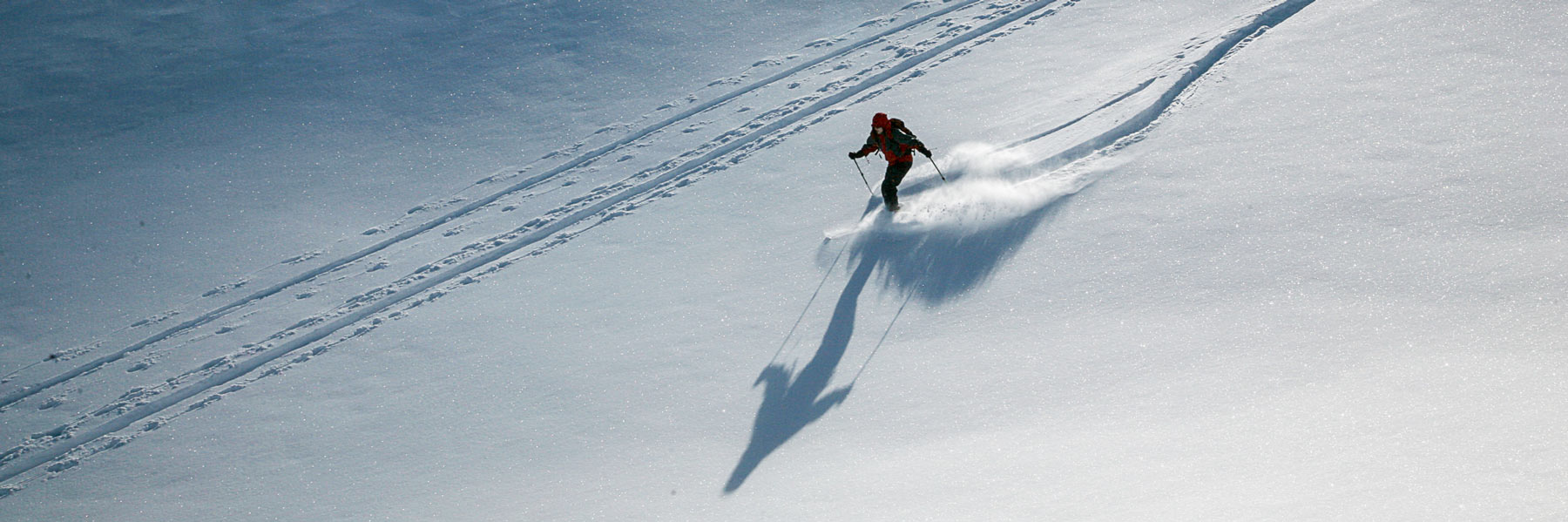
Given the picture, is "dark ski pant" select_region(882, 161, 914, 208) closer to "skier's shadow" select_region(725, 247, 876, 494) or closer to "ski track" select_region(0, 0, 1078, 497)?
"skier's shadow" select_region(725, 247, 876, 494)

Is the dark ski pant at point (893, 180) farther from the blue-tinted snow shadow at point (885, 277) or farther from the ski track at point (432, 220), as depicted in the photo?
the ski track at point (432, 220)

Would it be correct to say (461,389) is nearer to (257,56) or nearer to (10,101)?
(257,56)

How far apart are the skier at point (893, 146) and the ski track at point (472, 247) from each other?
83.4 inches

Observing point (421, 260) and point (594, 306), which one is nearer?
point (594, 306)

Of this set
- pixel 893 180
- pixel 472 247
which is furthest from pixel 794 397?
pixel 472 247

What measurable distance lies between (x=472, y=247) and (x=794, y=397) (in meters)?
4.12

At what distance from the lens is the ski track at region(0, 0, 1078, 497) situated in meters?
7.52

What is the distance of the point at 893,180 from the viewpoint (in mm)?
8383

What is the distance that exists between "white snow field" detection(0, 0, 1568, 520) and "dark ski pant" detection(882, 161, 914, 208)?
22 centimetres

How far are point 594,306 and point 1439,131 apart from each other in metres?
7.34

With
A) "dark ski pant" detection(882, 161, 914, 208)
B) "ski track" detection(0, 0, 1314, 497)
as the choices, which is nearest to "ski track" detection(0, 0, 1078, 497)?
"ski track" detection(0, 0, 1314, 497)

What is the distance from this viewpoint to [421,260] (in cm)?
912

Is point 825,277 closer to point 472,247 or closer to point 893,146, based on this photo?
point 893,146

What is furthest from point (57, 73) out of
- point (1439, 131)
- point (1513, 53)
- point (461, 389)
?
point (1513, 53)
